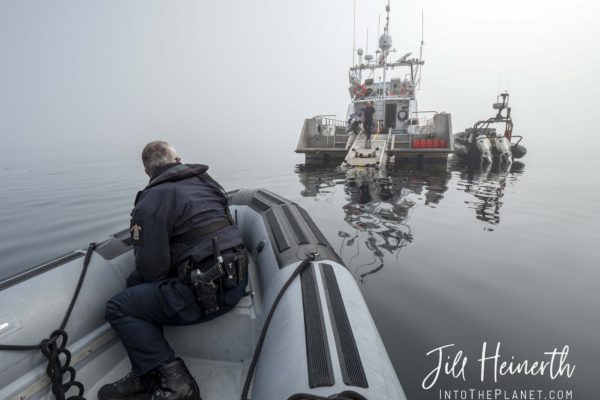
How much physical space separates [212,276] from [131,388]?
913 millimetres

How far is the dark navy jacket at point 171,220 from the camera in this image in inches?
77.7

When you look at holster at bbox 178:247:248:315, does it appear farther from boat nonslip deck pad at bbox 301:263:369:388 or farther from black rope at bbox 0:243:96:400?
black rope at bbox 0:243:96:400

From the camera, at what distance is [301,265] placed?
238 centimetres

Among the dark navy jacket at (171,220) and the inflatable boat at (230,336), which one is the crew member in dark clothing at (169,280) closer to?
the dark navy jacket at (171,220)

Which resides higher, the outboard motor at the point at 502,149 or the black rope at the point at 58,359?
the outboard motor at the point at 502,149

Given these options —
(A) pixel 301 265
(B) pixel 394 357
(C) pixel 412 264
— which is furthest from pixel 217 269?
(C) pixel 412 264

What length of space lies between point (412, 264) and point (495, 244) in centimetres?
189

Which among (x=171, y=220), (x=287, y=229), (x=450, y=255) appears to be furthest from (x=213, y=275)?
(x=450, y=255)

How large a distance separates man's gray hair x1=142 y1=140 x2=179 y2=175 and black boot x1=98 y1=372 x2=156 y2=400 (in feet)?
4.67

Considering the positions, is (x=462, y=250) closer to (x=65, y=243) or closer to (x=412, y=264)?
(x=412, y=264)

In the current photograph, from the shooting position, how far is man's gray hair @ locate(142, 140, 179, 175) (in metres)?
2.26

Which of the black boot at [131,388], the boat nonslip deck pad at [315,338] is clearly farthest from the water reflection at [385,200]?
the black boot at [131,388]

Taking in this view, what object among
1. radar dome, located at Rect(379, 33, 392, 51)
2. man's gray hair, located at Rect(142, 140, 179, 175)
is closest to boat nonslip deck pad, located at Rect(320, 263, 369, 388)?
man's gray hair, located at Rect(142, 140, 179, 175)
